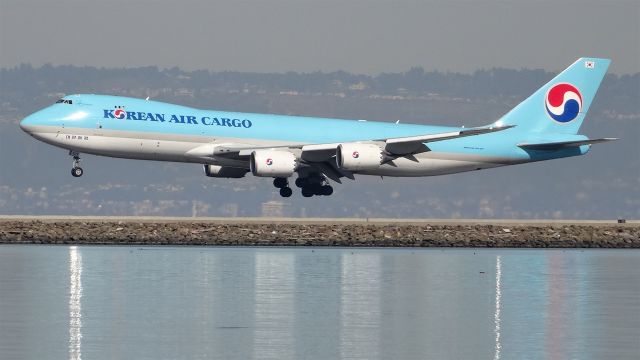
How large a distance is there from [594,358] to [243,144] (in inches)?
1654

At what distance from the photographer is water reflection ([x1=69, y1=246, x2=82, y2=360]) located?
27.1 meters

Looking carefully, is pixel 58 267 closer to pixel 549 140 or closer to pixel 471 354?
pixel 471 354

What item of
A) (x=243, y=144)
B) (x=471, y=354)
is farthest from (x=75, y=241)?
(x=471, y=354)

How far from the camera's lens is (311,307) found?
112 ft

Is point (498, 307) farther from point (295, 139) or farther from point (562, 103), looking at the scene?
point (562, 103)

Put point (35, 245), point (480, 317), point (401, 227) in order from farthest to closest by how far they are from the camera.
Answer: point (401, 227)
point (35, 245)
point (480, 317)

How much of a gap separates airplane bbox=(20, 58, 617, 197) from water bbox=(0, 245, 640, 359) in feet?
48.3

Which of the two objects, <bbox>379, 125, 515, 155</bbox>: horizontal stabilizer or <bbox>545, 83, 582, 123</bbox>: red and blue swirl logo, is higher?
<bbox>545, 83, 582, 123</bbox>: red and blue swirl logo

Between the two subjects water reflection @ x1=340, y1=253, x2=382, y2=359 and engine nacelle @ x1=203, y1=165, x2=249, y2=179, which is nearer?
water reflection @ x1=340, y1=253, x2=382, y2=359

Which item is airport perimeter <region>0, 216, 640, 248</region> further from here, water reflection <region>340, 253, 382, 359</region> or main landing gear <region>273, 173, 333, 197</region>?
water reflection <region>340, 253, 382, 359</region>

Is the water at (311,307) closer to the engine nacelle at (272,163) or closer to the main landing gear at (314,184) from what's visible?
the engine nacelle at (272,163)

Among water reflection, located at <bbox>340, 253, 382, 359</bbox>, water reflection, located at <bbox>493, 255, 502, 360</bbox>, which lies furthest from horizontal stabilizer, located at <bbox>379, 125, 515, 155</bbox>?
water reflection, located at <bbox>340, 253, 382, 359</bbox>

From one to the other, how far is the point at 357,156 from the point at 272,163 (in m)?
3.78

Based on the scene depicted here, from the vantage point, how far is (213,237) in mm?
61281
